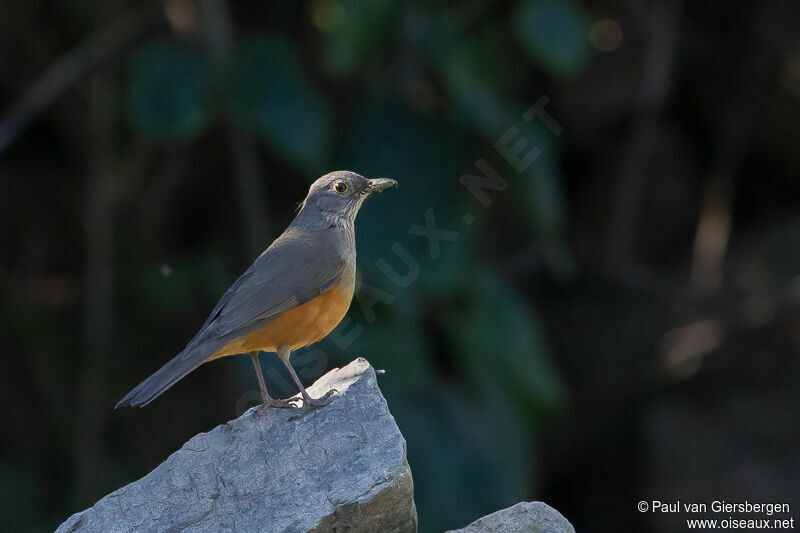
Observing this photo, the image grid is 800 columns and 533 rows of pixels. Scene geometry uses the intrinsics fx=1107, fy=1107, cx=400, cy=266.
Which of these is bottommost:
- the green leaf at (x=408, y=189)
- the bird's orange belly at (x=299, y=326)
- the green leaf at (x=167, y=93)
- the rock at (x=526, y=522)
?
the rock at (x=526, y=522)

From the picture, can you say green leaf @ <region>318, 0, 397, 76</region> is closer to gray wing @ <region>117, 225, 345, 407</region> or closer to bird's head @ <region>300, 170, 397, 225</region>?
bird's head @ <region>300, 170, 397, 225</region>

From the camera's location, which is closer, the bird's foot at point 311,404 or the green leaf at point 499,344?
the bird's foot at point 311,404

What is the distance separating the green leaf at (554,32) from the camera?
26.1 ft

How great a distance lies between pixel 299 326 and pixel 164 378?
0.72m

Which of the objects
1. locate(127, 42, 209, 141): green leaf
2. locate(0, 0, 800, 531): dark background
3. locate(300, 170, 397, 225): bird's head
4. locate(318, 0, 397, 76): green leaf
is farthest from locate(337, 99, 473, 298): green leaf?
locate(300, 170, 397, 225): bird's head

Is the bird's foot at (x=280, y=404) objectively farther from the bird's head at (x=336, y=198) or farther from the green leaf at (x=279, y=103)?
the green leaf at (x=279, y=103)

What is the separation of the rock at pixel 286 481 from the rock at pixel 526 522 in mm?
319

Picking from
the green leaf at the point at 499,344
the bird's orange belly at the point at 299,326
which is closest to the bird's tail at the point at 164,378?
the bird's orange belly at the point at 299,326

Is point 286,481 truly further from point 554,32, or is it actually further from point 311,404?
point 554,32

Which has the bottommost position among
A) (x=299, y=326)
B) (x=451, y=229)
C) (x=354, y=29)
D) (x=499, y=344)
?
(x=299, y=326)

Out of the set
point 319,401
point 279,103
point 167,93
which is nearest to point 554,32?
point 279,103

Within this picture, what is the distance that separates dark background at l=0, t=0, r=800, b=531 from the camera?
822 centimetres

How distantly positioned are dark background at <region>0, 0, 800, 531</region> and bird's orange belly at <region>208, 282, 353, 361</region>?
2.75m

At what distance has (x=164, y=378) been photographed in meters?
4.65
